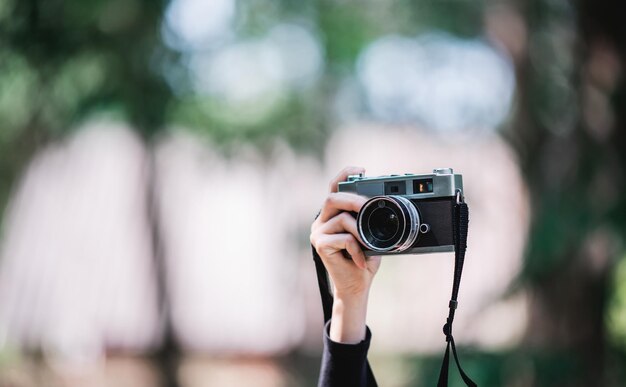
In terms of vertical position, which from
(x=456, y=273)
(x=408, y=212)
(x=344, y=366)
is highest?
(x=408, y=212)

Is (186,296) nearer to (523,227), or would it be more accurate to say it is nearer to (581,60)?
(523,227)

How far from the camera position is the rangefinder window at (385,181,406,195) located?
1.52 meters

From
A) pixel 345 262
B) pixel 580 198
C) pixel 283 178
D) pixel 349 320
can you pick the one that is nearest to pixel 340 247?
pixel 345 262

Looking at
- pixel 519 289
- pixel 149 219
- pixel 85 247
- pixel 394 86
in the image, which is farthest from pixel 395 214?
pixel 85 247

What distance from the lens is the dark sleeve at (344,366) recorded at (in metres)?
1.38

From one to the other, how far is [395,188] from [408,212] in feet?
0.25

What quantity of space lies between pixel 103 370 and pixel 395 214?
7.70 m

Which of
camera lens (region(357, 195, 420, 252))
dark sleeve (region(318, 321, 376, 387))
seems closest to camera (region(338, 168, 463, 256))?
camera lens (region(357, 195, 420, 252))

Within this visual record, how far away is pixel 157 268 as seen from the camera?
7.85 m

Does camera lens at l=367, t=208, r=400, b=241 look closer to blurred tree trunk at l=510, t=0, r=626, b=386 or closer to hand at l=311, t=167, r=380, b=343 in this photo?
hand at l=311, t=167, r=380, b=343

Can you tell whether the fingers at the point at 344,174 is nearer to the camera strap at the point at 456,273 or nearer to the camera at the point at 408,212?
the camera at the point at 408,212

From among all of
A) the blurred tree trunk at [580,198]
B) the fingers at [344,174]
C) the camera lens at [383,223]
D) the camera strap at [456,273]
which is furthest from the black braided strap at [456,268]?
the blurred tree trunk at [580,198]

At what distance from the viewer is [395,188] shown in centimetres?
153

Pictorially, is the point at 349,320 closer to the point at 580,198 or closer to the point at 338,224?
the point at 338,224
